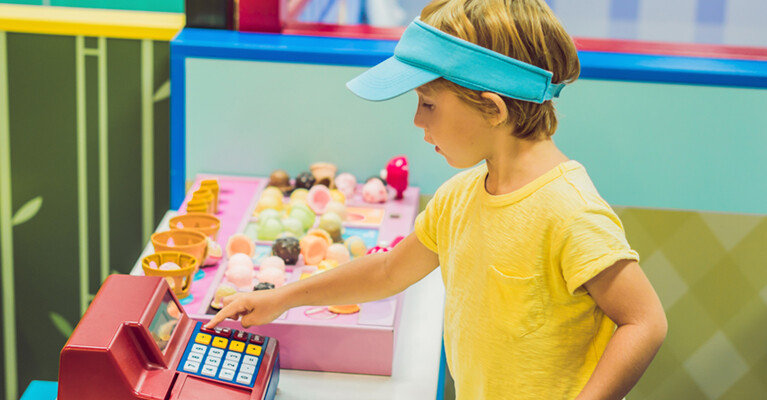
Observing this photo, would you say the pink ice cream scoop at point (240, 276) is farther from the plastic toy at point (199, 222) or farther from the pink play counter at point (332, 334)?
the plastic toy at point (199, 222)

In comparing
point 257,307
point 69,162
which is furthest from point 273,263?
point 69,162

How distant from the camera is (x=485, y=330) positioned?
93 cm

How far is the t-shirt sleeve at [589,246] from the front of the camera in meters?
0.79

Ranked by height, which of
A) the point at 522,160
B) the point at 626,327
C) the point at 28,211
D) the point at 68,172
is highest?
the point at 522,160

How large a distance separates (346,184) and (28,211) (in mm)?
825

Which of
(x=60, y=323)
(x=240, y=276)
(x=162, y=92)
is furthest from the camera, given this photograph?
(x=60, y=323)

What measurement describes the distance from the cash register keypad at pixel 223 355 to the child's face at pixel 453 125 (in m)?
0.37

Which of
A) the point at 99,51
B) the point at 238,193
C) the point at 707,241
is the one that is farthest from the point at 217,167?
the point at 707,241

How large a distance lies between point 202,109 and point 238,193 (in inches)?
7.9

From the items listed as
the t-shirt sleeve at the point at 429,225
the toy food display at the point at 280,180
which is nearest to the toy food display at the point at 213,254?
the toy food display at the point at 280,180

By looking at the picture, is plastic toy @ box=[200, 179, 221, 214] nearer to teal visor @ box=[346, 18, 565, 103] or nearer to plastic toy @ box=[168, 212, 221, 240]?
plastic toy @ box=[168, 212, 221, 240]

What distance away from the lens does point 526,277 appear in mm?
871

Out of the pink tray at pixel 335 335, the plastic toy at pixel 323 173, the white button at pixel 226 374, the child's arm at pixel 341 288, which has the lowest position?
the pink tray at pixel 335 335

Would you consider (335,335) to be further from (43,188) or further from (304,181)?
(43,188)
